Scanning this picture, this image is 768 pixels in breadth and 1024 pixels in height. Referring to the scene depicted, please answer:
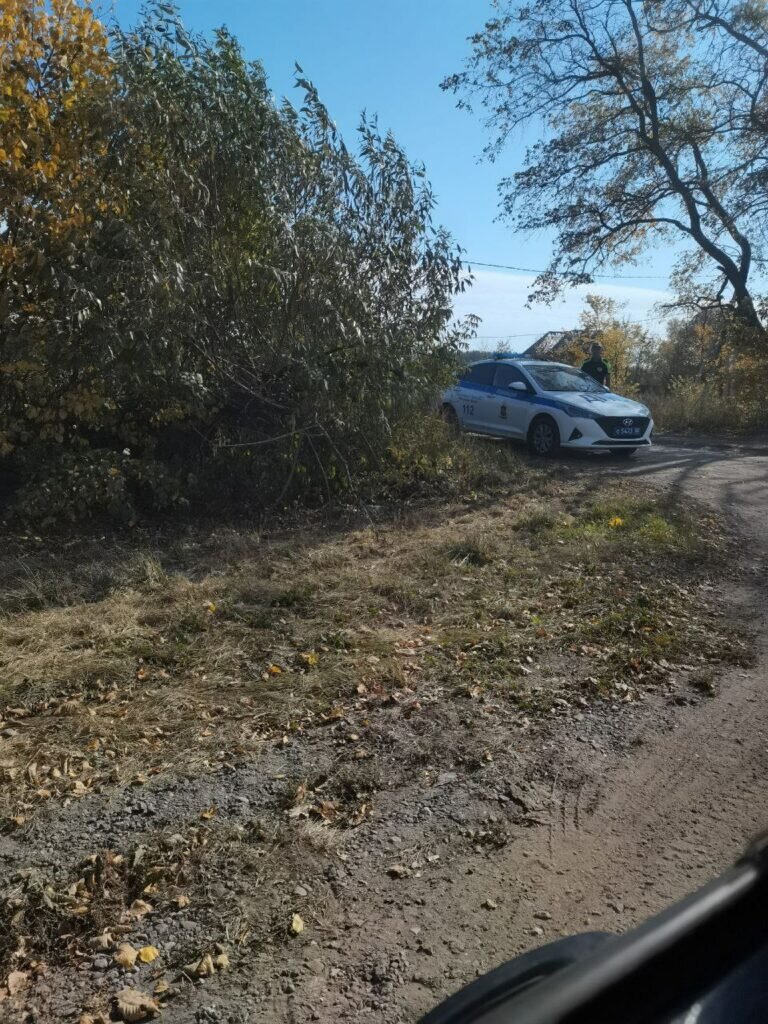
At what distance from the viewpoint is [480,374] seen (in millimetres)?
15805

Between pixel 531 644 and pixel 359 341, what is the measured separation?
4.77 m

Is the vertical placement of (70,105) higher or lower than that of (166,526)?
higher

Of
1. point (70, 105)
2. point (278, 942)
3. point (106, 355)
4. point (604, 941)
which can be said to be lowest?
point (278, 942)

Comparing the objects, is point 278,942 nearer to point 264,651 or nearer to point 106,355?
point 264,651

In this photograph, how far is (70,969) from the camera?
286cm

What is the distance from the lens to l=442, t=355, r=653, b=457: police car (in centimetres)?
1394

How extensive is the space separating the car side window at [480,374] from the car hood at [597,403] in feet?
4.83

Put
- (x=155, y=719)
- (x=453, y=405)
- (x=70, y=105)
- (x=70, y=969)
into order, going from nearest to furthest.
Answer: (x=70, y=969)
(x=155, y=719)
(x=70, y=105)
(x=453, y=405)

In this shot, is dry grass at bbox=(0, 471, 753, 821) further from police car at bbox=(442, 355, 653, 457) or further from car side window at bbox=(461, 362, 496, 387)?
car side window at bbox=(461, 362, 496, 387)

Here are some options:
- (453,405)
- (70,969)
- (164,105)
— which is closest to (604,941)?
(70,969)

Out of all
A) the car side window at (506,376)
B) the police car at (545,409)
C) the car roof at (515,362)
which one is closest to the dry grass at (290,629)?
the police car at (545,409)

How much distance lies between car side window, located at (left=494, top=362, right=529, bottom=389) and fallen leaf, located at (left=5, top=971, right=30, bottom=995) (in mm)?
13018

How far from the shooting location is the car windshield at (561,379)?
48.5ft

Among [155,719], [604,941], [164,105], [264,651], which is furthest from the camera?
[164,105]
